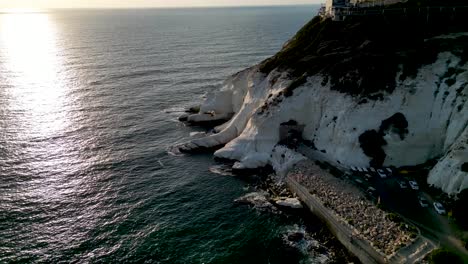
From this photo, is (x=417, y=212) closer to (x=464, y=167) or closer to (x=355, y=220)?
(x=355, y=220)

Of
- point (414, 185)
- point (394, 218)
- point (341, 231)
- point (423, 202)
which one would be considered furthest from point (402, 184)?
point (341, 231)

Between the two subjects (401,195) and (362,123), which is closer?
(401,195)

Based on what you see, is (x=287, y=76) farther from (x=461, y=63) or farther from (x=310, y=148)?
(x=461, y=63)

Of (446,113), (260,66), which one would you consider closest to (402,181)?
(446,113)

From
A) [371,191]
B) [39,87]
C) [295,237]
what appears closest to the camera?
[295,237]

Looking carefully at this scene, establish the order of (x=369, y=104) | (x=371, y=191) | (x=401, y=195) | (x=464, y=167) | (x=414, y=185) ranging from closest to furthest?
(x=464, y=167)
(x=401, y=195)
(x=371, y=191)
(x=414, y=185)
(x=369, y=104)

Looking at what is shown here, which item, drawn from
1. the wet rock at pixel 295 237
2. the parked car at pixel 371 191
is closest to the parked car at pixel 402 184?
the parked car at pixel 371 191
